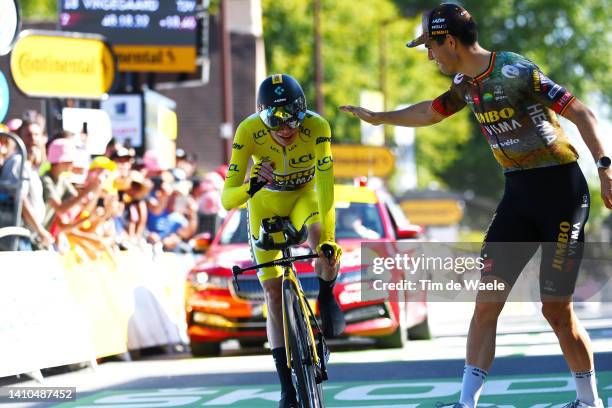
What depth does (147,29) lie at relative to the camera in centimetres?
2605

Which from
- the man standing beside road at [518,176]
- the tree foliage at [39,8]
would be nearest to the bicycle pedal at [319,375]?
the man standing beside road at [518,176]

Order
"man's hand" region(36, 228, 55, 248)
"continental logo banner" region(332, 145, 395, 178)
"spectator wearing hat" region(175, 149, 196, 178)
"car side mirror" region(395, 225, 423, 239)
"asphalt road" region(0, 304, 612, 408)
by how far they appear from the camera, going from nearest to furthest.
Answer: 1. "asphalt road" region(0, 304, 612, 408)
2. "man's hand" region(36, 228, 55, 248)
3. "car side mirror" region(395, 225, 423, 239)
4. "spectator wearing hat" region(175, 149, 196, 178)
5. "continental logo banner" region(332, 145, 395, 178)

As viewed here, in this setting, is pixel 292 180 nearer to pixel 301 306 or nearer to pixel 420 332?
pixel 301 306

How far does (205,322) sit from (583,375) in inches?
277

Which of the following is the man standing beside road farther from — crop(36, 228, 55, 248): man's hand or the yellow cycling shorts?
crop(36, 228, 55, 248): man's hand

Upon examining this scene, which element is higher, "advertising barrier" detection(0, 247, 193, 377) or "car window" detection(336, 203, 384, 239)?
Answer: "car window" detection(336, 203, 384, 239)

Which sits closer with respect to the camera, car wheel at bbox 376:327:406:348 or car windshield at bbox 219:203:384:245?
car wheel at bbox 376:327:406:348

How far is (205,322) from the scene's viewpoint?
14664mm

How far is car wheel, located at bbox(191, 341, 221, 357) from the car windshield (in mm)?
1231

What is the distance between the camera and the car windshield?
15.4m

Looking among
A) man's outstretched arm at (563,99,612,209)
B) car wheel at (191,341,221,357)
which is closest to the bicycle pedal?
man's outstretched arm at (563,99,612,209)

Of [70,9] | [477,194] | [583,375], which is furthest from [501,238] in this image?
[477,194]

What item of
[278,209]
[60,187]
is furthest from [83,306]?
[278,209]

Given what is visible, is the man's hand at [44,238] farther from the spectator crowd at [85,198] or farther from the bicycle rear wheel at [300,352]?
the bicycle rear wheel at [300,352]
